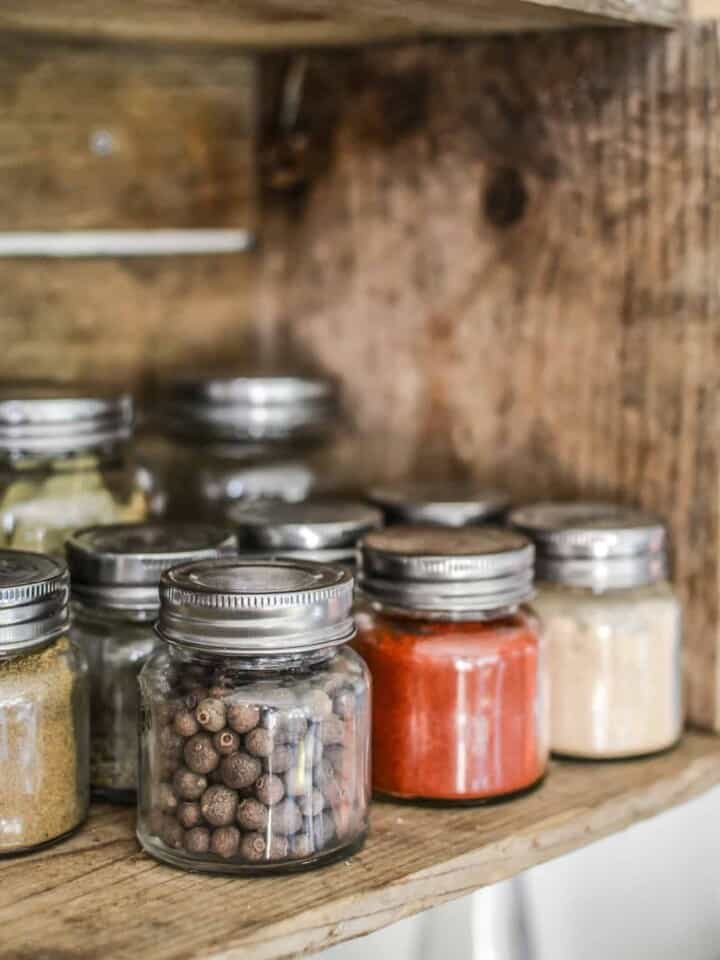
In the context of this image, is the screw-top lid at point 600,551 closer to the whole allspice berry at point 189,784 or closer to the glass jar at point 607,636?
the glass jar at point 607,636

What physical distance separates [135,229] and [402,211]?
0.25 m

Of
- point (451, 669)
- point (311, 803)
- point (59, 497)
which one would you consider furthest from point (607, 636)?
point (59, 497)

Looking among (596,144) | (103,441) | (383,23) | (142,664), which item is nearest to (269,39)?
(383,23)

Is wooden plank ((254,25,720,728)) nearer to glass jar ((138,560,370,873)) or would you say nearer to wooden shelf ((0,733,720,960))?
wooden shelf ((0,733,720,960))

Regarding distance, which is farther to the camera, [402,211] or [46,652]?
[402,211]

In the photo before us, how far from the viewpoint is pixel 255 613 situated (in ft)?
2.80

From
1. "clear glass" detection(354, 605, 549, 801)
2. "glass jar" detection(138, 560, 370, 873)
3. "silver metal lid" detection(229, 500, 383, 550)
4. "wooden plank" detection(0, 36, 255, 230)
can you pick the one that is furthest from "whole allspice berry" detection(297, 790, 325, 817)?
"wooden plank" detection(0, 36, 255, 230)

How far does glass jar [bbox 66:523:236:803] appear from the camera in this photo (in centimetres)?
98

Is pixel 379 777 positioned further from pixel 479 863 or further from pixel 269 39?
pixel 269 39

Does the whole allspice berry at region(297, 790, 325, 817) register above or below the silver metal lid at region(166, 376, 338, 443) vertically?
below

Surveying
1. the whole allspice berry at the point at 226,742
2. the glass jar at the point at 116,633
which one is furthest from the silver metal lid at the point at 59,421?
the whole allspice berry at the point at 226,742

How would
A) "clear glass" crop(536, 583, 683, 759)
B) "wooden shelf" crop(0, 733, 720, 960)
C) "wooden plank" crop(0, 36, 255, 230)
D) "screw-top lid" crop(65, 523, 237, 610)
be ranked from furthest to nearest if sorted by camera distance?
"wooden plank" crop(0, 36, 255, 230), "clear glass" crop(536, 583, 683, 759), "screw-top lid" crop(65, 523, 237, 610), "wooden shelf" crop(0, 733, 720, 960)

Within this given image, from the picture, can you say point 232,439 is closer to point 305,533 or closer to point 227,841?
point 305,533

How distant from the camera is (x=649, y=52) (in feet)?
3.76
